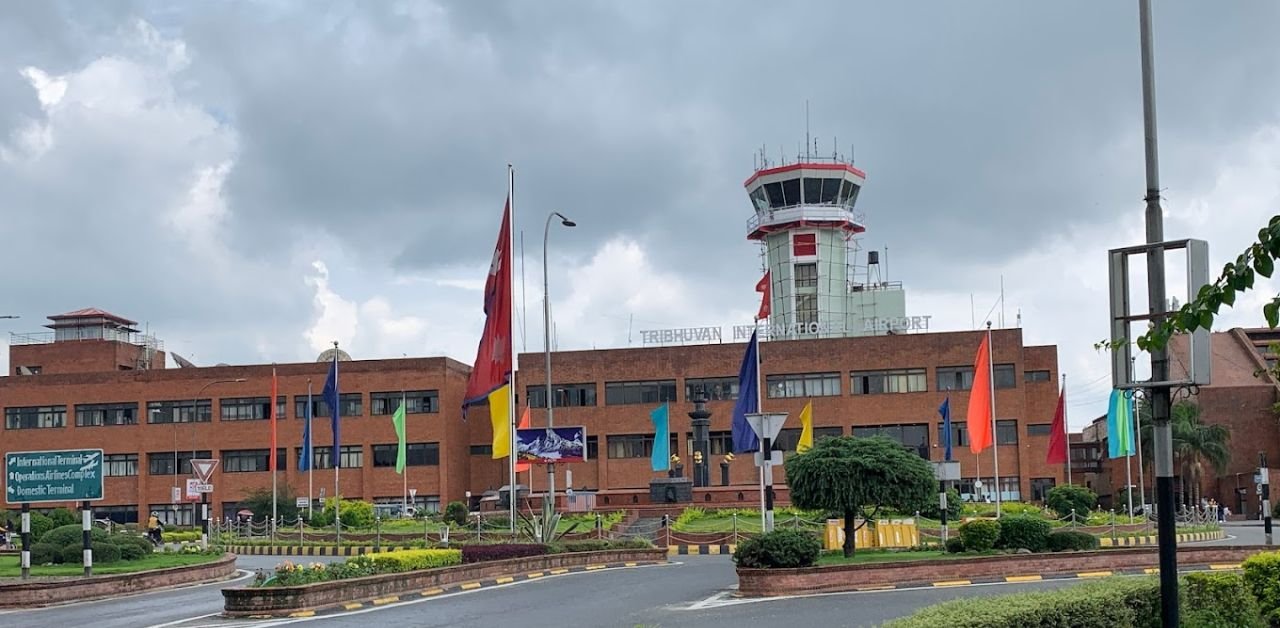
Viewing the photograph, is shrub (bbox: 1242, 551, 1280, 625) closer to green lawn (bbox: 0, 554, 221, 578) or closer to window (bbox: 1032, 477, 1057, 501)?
green lawn (bbox: 0, 554, 221, 578)

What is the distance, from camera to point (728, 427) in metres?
78.4

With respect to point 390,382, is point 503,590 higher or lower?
lower

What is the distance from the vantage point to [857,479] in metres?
29.7

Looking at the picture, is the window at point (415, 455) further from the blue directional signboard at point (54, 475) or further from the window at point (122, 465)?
the blue directional signboard at point (54, 475)

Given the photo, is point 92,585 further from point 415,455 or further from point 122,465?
point 122,465

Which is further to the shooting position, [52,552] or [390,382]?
[390,382]

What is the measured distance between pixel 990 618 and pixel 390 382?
72239 millimetres

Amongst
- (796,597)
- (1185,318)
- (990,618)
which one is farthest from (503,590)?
(1185,318)

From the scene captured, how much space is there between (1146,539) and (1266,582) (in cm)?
2933

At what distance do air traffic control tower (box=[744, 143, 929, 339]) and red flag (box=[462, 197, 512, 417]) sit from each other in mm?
59702

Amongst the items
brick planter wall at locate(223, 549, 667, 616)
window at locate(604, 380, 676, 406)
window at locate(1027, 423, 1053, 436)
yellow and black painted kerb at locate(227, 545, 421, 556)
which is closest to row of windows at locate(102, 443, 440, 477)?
window at locate(604, 380, 676, 406)

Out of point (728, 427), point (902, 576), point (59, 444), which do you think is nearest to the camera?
point (902, 576)

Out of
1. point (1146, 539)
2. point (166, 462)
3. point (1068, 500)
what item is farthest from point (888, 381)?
point (166, 462)

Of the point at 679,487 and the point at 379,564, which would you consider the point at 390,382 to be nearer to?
the point at 679,487
